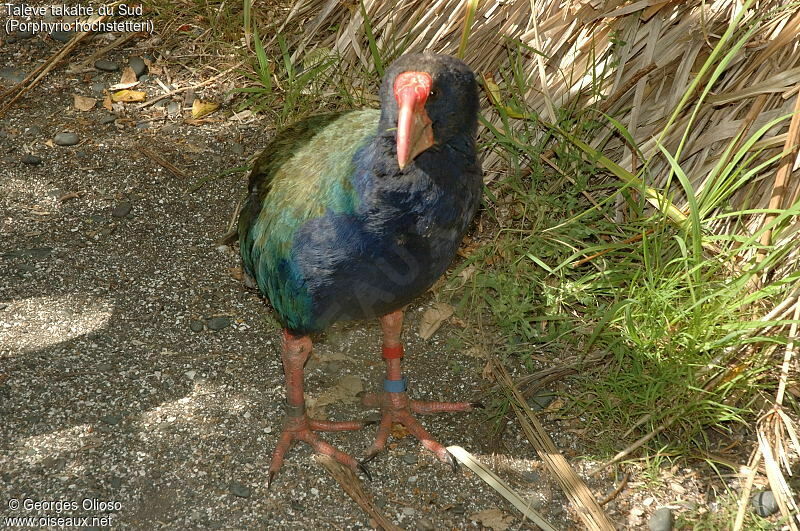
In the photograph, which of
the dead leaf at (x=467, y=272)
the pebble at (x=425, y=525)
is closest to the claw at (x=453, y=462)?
the pebble at (x=425, y=525)

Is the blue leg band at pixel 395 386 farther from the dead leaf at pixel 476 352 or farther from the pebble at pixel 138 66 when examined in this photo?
the pebble at pixel 138 66

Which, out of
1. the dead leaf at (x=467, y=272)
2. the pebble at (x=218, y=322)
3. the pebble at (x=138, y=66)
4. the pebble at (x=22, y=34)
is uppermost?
the pebble at (x=138, y=66)

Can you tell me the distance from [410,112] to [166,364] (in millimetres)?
→ 1534

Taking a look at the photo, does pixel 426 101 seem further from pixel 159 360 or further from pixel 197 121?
pixel 197 121

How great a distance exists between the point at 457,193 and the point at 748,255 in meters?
1.29

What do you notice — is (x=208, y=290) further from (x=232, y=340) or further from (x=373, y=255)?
(x=373, y=255)

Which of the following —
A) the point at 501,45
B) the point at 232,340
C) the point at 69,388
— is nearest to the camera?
the point at 69,388

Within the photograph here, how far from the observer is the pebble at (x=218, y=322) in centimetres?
335

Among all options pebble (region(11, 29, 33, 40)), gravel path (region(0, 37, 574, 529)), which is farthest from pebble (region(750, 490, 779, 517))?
pebble (region(11, 29, 33, 40))

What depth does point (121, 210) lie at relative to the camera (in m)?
3.72

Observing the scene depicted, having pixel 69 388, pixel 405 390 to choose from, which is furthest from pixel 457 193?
pixel 69 388

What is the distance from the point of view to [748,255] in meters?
3.09

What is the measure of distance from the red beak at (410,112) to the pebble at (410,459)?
1.17m

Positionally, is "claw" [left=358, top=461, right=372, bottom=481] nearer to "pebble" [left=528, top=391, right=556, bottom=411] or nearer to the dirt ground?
the dirt ground
